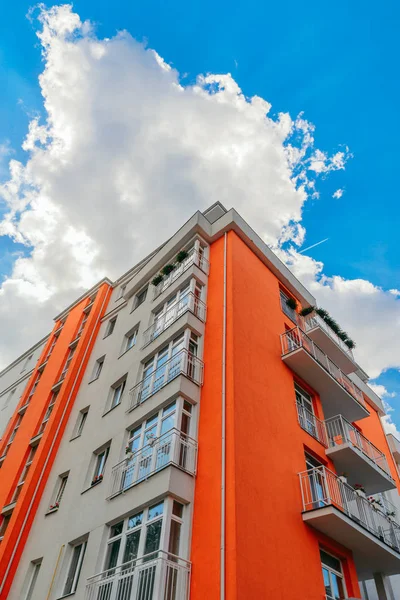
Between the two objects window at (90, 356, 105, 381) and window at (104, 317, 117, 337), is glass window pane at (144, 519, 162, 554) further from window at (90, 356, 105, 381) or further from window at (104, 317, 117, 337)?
window at (104, 317, 117, 337)

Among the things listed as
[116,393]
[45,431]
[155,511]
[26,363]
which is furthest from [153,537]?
[26,363]

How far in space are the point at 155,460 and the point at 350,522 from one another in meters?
5.41

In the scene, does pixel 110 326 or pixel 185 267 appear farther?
pixel 110 326

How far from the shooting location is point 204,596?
29.2 ft

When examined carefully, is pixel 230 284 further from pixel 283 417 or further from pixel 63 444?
pixel 63 444

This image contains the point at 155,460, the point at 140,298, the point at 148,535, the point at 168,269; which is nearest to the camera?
the point at 148,535

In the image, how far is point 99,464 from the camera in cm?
1521

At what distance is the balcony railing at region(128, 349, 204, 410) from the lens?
13.7m

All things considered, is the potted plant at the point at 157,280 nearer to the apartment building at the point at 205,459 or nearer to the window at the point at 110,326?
the apartment building at the point at 205,459

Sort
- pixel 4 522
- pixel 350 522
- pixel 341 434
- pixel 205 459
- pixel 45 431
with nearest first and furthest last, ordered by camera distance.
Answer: pixel 205 459 → pixel 350 522 → pixel 341 434 → pixel 4 522 → pixel 45 431

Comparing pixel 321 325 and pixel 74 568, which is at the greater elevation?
pixel 321 325

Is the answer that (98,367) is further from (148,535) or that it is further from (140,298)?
(148,535)

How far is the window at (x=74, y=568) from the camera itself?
12336mm

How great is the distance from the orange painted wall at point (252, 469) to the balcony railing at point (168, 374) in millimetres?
362
